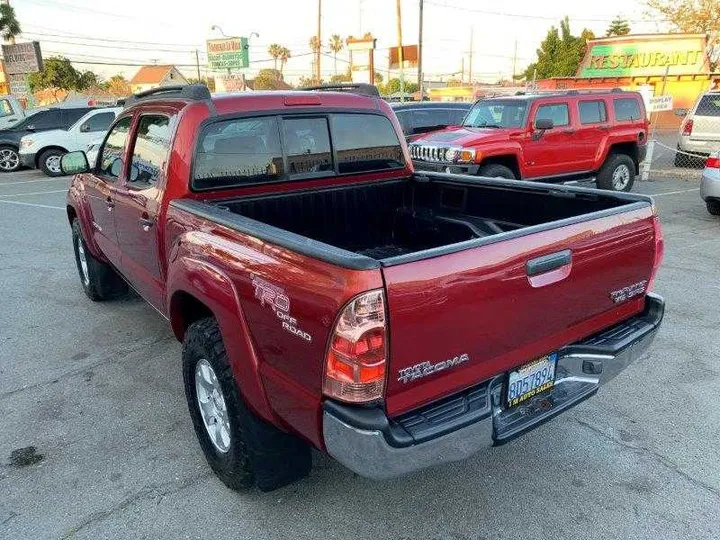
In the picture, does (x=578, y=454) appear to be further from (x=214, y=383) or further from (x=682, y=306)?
(x=682, y=306)

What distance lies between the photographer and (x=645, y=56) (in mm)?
31938

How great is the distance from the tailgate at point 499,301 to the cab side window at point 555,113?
25.4ft

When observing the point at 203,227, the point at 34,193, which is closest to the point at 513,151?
the point at 203,227

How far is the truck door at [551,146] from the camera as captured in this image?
9633 millimetres

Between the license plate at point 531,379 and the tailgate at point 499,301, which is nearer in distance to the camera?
the tailgate at point 499,301

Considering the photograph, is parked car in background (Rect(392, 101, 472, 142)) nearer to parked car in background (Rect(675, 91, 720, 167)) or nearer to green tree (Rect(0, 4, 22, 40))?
parked car in background (Rect(675, 91, 720, 167))

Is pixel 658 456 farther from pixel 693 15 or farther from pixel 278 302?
pixel 693 15

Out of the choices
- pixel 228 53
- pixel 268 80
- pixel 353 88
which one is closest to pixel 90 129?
pixel 353 88

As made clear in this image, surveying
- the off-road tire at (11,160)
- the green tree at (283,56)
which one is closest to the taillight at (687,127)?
the off-road tire at (11,160)

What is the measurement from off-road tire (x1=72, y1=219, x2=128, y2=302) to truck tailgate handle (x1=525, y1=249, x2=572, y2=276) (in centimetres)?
411

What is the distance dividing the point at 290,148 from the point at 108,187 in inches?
61.5

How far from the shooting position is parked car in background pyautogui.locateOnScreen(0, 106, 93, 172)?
1591 centimetres

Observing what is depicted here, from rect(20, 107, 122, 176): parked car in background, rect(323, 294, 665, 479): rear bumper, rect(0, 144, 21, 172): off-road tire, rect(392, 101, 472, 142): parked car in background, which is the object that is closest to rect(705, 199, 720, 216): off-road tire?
rect(392, 101, 472, 142): parked car in background

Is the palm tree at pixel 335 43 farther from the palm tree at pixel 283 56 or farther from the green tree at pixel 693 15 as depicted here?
the green tree at pixel 693 15
